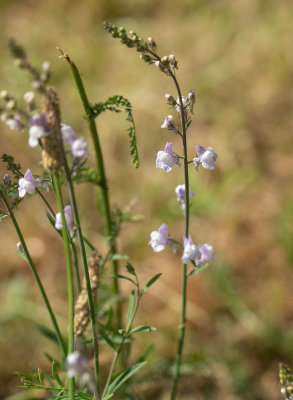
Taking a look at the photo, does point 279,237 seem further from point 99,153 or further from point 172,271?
point 99,153

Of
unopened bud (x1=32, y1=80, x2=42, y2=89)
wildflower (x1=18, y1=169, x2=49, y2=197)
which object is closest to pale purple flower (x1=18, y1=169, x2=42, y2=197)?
wildflower (x1=18, y1=169, x2=49, y2=197)

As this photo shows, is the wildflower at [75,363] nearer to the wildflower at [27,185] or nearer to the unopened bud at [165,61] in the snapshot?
the wildflower at [27,185]

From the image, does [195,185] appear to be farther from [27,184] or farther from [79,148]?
[79,148]

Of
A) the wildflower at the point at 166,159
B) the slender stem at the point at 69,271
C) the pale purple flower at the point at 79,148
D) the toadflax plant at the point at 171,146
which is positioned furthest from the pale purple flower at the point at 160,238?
the pale purple flower at the point at 79,148

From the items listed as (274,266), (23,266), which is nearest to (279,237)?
(274,266)

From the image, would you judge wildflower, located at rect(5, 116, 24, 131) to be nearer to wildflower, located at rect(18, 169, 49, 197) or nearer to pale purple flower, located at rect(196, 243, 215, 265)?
wildflower, located at rect(18, 169, 49, 197)

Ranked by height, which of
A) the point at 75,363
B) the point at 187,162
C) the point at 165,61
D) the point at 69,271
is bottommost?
the point at 75,363

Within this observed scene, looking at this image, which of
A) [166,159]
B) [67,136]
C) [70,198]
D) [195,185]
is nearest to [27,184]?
[70,198]
